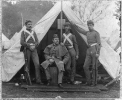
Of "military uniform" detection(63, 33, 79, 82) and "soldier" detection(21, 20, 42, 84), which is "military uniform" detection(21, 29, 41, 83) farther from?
"military uniform" detection(63, 33, 79, 82)

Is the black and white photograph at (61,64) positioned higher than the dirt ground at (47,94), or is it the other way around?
the black and white photograph at (61,64)

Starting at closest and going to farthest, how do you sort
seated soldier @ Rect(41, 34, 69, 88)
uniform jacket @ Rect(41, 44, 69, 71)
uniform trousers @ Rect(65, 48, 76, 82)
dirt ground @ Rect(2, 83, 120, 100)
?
dirt ground @ Rect(2, 83, 120, 100), seated soldier @ Rect(41, 34, 69, 88), uniform jacket @ Rect(41, 44, 69, 71), uniform trousers @ Rect(65, 48, 76, 82)

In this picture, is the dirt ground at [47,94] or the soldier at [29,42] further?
the soldier at [29,42]

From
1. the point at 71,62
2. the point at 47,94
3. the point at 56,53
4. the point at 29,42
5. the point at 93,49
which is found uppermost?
the point at 29,42

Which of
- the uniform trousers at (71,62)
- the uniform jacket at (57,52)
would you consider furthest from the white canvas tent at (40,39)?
the uniform trousers at (71,62)

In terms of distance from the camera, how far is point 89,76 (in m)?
6.54

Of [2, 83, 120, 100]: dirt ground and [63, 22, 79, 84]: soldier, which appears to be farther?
[63, 22, 79, 84]: soldier

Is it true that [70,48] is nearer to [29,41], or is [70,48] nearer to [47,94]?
[29,41]

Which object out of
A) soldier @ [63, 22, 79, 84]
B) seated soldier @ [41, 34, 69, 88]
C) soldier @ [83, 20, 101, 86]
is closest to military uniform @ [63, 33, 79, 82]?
soldier @ [63, 22, 79, 84]

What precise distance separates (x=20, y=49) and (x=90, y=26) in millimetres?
2404

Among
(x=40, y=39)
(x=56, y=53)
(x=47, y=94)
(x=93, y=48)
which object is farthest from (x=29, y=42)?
(x=93, y=48)

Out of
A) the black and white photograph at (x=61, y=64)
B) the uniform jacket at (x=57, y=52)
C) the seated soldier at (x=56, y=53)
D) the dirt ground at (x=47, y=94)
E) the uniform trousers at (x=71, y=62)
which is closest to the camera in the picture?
the dirt ground at (x=47, y=94)

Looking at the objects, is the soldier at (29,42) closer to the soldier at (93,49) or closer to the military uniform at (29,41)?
the military uniform at (29,41)

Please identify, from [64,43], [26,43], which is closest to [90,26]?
[64,43]
